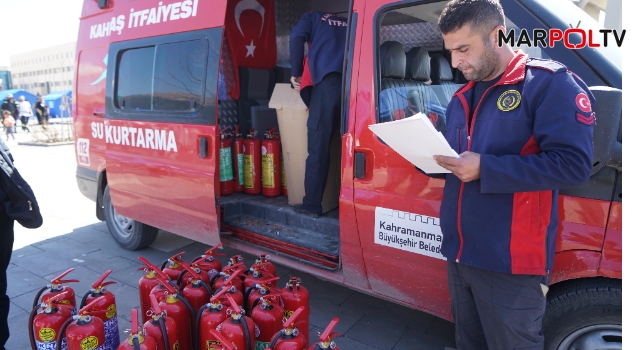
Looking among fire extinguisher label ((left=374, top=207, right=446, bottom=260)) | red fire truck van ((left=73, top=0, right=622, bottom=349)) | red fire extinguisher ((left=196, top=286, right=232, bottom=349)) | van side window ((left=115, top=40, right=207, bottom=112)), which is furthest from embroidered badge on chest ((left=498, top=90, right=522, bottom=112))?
van side window ((left=115, top=40, right=207, bottom=112))

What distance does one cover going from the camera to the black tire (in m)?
1.86

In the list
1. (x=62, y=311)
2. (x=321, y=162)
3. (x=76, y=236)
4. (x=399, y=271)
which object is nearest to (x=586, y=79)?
(x=399, y=271)

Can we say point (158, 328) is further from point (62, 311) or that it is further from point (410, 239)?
point (410, 239)

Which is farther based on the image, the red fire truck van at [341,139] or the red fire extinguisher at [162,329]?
the red fire extinguisher at [162,329]

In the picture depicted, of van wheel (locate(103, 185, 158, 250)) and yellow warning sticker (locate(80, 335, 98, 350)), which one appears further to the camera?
van wheel (locate(103, 185, 158, 250))

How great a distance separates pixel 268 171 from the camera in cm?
429

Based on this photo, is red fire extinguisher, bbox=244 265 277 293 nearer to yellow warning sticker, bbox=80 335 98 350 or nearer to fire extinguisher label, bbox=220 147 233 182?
yellow warning sticker, bbox=80 335 98 350

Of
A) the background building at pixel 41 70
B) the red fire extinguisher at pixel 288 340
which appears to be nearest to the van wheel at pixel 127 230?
the red fire extinguisher at pixel 288 340

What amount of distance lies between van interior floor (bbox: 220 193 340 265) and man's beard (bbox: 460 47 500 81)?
1.79 metres

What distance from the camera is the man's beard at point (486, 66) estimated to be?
1.60 meters

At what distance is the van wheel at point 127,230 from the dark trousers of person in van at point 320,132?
6.64 feet

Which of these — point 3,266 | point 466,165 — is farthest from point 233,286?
point 466,165

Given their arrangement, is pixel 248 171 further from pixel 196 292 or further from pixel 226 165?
pixel 196 292

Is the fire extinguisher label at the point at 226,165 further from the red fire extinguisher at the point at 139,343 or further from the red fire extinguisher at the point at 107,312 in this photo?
the red fire extinguisher at the point at 139,343
